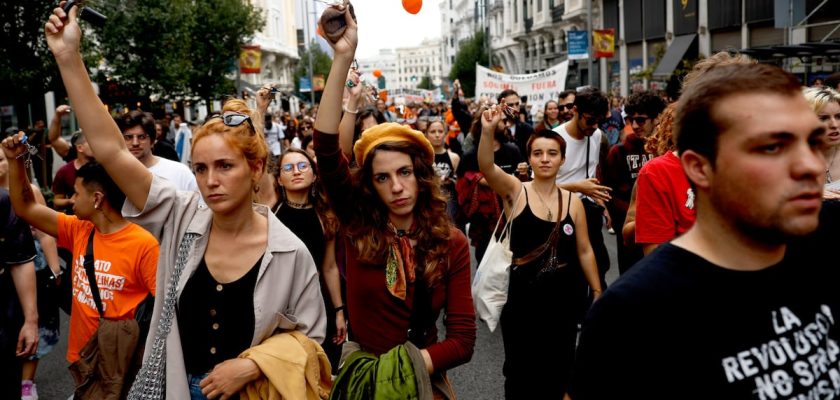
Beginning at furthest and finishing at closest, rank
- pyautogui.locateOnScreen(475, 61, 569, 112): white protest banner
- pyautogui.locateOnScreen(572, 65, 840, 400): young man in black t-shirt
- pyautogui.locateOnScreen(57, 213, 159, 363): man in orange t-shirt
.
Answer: pyautogui.locateOnScreen(475, 61, 569, 112): white protest banner < pyautogui.locateOnScreen(57, 213, 159, 363): man in orange t-shirt < pyautogui.locateOnScreen(572, 65, 840, 400): young man in black t-shirt

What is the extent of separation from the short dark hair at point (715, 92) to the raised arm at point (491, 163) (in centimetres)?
212

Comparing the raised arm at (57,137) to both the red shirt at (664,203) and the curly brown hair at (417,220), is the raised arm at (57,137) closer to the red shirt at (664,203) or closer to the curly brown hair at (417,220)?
the curly brown hair at (417,220)

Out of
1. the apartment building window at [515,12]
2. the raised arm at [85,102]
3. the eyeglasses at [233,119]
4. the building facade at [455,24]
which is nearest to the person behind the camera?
the raised arm at [85,102]

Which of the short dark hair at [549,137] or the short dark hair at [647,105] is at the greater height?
the short dark hair at [647,105]

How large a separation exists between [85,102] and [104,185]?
48.6 inches

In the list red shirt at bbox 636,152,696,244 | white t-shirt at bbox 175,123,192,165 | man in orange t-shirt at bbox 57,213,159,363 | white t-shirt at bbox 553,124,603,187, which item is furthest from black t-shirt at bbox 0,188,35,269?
white t-shirt at bbox 175,123,192,165

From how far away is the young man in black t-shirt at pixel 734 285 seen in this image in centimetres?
149

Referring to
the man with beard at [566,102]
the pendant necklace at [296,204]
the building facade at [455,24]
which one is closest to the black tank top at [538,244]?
the pendant necklace at [296,204]

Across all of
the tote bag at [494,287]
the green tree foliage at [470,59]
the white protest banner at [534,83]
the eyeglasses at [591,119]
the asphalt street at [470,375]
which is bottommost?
the asphalt street at [470,375]

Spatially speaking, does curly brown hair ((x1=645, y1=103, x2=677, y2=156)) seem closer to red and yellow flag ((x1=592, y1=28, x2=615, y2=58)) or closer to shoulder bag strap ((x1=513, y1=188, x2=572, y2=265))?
shoulder bag strap ((x1=513, y1=188, x2=572, y2=265))

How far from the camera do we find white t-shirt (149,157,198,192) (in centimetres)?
513

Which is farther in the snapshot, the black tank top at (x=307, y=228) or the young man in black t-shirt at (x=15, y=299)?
the black tank top at (x=307, y=228)

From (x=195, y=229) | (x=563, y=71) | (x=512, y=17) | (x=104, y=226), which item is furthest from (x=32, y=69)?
(x=512, y=17)

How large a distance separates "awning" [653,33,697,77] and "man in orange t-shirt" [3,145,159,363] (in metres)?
25.6
